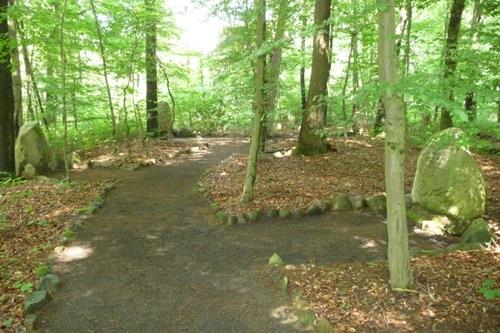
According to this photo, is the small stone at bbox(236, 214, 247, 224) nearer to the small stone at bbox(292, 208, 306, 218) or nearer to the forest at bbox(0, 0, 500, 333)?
the forest at bbox(0, 0, 500, 333)

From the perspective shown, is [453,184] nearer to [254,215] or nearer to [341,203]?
[341,203]

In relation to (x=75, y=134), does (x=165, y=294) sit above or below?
below

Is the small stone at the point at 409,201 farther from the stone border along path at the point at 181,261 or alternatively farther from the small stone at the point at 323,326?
the small stone at the point at 323,326

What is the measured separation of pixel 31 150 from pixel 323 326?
9732mm

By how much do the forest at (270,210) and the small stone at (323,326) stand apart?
0.02m

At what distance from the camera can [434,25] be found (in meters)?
17.2

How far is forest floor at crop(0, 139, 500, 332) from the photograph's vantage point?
151 inches

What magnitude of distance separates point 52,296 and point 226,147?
10587 millimetres

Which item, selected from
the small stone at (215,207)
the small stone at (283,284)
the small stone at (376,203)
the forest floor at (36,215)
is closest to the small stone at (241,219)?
the small stone at (215,207)

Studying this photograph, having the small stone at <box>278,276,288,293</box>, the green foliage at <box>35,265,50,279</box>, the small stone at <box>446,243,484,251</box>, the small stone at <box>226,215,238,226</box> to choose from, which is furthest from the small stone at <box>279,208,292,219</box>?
the green foliage at <box>35,265,50,279</box>

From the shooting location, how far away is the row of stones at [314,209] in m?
6.87

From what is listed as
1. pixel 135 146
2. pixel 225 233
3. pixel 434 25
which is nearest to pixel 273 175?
pixel 225 233

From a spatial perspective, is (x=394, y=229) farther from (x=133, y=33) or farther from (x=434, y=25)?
(x=434, y=25)

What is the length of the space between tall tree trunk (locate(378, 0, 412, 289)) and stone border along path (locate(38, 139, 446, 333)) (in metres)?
1.28
